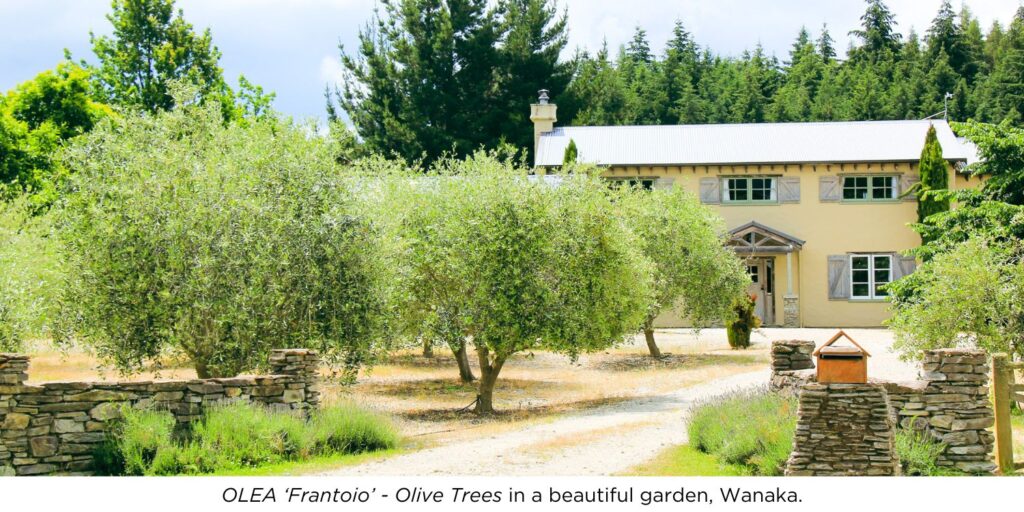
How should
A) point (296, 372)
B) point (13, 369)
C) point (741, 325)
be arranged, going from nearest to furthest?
point (13, 369), point (296, 372), point (741, 325)

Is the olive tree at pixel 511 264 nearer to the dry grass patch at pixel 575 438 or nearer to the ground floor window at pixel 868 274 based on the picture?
the dry grass patch at pixel 575 438

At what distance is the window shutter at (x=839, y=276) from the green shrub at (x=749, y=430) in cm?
2051

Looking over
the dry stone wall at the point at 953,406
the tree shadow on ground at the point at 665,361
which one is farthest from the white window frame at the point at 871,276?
the dry stone wall at the point at 953,406

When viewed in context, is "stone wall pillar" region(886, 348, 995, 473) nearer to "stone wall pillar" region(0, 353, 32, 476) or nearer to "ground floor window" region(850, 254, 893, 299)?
"stone wall pillar" region(0, 353, 32, 476)

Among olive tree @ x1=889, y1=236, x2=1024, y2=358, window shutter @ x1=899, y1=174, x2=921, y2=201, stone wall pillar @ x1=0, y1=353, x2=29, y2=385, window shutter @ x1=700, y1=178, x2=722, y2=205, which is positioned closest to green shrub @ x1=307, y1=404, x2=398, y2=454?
stone wall pillar @ x1=0, y1=353, x2=29, y2=385

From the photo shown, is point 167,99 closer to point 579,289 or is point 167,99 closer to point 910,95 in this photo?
point 579,289

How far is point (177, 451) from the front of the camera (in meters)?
10.2

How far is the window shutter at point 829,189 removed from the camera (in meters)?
31.4

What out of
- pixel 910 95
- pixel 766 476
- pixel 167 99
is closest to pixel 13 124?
pixel 167 99

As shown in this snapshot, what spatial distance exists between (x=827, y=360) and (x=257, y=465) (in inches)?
239

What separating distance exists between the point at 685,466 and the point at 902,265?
23.8 m

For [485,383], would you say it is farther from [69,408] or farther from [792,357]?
[69,408]

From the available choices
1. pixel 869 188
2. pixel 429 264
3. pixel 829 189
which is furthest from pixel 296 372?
pixel 869 188

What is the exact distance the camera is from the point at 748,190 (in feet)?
104
